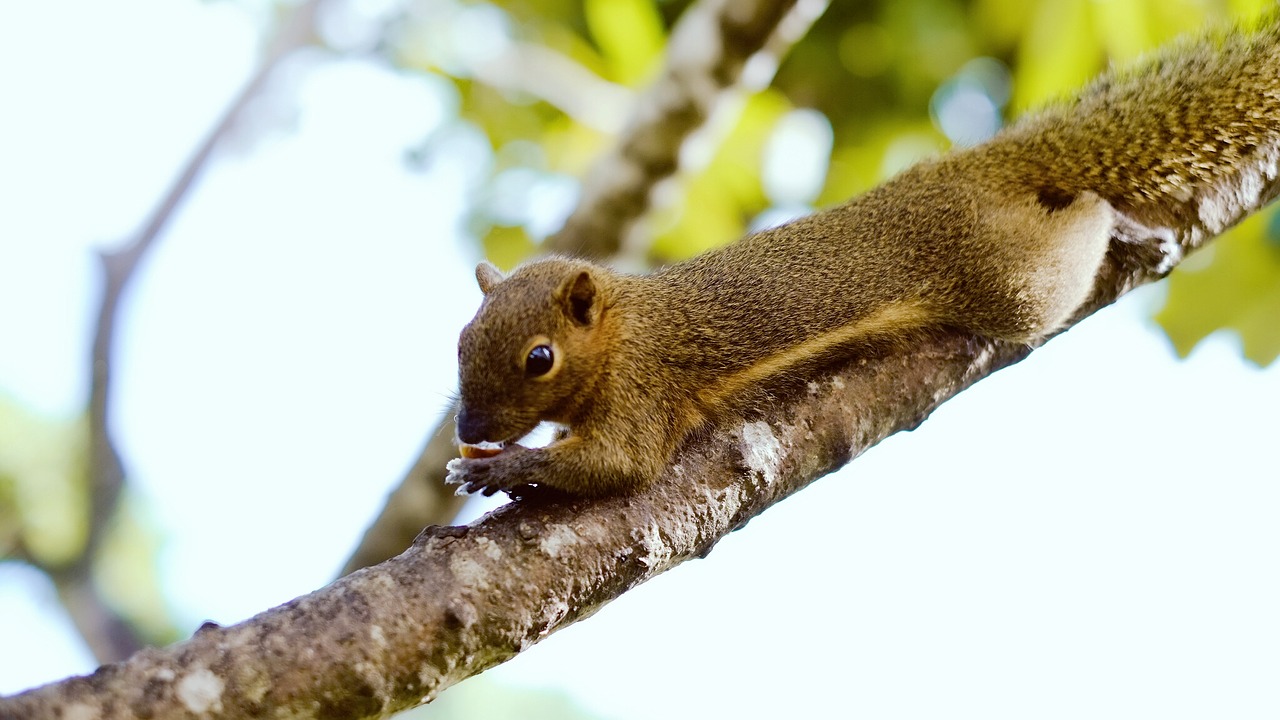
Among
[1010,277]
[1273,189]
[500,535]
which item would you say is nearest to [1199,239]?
[1273,189]

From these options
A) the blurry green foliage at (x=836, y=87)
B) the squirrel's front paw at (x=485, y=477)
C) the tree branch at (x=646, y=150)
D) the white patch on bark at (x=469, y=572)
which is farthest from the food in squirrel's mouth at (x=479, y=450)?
the blurry green foliage at (x=836, y=87)

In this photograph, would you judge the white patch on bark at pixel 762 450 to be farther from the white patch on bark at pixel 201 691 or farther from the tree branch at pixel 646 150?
the tree branch at pixel 646 150

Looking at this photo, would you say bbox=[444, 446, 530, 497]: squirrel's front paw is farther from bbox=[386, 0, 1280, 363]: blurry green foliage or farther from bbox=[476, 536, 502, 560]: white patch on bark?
bbox=[386, 0, 1280, 363]: blurry green foliage

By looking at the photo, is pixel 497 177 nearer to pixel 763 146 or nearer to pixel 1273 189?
pixel 763 146

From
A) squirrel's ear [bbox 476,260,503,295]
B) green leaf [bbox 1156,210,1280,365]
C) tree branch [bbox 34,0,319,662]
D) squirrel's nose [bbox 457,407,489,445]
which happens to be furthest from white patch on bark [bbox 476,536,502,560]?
green leaf [bbox 1156,210,1280,365]

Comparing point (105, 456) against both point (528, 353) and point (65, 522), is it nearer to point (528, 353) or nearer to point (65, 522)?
point (65, 522)

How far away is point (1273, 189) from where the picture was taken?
406 centimetres

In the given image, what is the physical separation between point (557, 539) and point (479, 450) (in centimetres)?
91

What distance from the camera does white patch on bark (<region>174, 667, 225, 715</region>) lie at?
2.09 metres

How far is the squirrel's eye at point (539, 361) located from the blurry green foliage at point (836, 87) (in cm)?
247

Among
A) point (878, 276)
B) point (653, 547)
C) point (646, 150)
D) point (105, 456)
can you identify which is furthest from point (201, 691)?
Answer: point (105, 456)

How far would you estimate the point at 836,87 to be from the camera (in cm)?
784

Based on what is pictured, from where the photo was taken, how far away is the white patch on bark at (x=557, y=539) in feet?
8.59

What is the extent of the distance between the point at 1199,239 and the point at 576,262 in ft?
8.14
